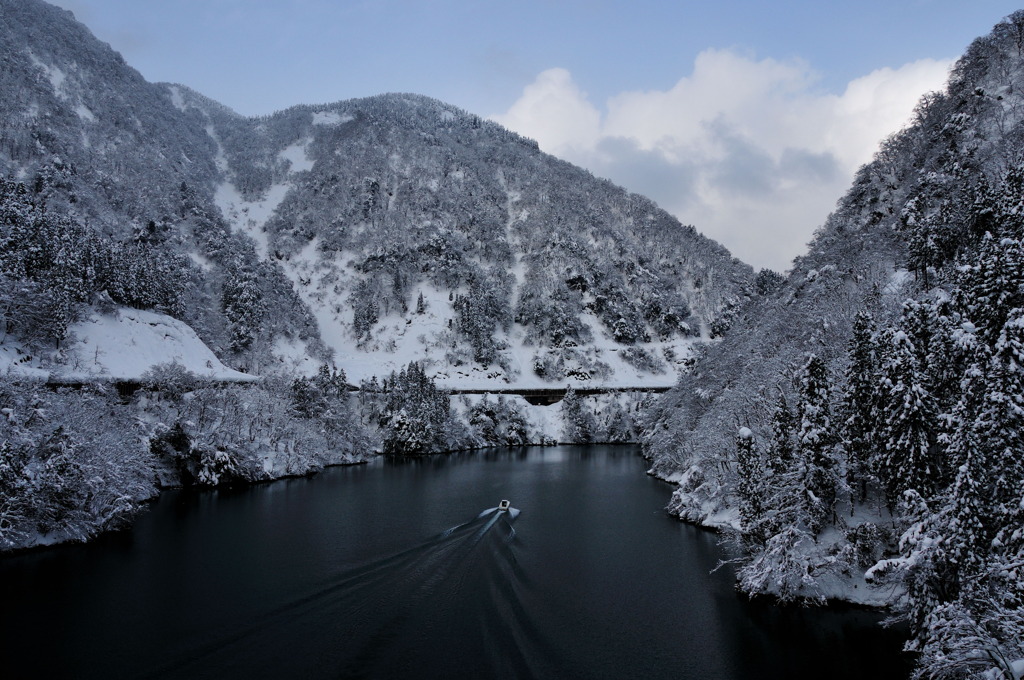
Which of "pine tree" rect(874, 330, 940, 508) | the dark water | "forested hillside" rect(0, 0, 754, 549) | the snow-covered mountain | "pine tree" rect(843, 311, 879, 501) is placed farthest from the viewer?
the snow-covered mountain

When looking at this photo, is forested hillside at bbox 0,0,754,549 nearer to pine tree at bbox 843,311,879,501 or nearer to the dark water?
the dark water

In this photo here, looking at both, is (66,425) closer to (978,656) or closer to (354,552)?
(354,552)

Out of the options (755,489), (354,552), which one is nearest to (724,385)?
(755,489)

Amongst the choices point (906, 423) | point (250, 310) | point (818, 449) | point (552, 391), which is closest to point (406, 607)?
point (818, 449)

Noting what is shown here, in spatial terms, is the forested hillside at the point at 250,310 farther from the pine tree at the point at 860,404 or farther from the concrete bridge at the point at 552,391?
the pine tree at the point at 860,404

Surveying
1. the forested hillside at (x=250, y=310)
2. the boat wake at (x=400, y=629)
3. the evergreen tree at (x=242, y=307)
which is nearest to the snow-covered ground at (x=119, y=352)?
the forested hillside at (x=250, y=310)

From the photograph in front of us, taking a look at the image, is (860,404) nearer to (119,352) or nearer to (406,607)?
(406,607)

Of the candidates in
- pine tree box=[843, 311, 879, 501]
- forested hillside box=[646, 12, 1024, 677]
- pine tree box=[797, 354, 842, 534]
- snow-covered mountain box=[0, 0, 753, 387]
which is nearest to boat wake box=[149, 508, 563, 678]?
forested hillside box=[646, 12, 1024, 677]
